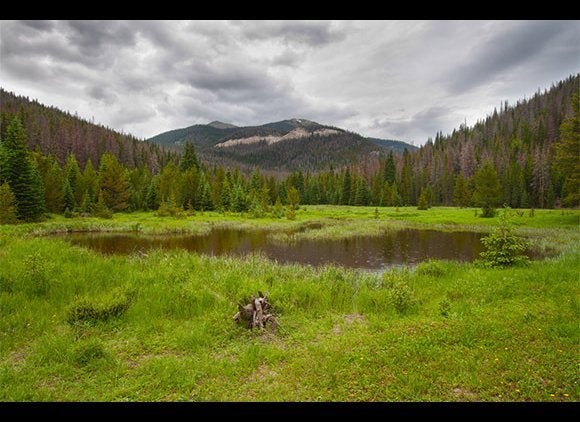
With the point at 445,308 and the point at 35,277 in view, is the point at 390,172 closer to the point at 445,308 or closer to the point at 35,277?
the point at 445,308

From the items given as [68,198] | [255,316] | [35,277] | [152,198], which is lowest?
→ [255,316]

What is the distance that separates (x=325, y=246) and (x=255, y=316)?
2351cm

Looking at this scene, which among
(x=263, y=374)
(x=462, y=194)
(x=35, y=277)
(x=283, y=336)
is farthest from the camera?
(x=462, y=194)

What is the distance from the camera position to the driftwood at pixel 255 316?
10.5 meters

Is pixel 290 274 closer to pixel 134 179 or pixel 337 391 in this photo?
pixel 337 391

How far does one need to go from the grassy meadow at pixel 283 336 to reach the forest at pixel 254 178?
125 feet

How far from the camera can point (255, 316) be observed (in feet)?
34.6

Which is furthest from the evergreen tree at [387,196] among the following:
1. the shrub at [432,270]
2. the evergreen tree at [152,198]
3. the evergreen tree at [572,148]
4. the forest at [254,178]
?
the shrub at [432,270]

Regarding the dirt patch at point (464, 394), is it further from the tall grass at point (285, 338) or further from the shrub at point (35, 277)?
the shrub at point (35, 277)

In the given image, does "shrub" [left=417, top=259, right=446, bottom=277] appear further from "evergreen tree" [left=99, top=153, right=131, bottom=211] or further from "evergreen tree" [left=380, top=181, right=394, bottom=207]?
"evergreen tree" [left=380, top=181, right=394, bottom=207]

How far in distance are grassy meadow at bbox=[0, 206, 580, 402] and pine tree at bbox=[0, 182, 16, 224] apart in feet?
104

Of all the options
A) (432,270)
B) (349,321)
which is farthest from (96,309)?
(432,270)

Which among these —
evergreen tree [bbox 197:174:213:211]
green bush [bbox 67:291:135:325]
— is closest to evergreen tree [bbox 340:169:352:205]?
evergreen tree [bbox 197:174:213:211]

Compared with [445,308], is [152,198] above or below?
above
